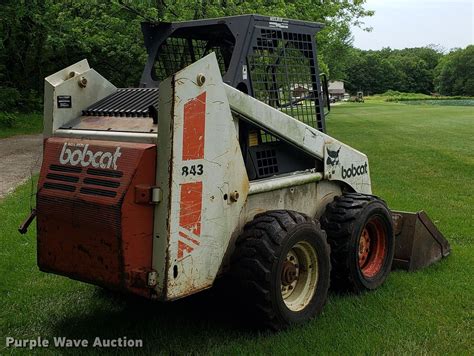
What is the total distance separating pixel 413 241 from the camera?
6.02 metres

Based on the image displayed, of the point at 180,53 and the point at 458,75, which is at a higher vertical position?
the point at 458,75

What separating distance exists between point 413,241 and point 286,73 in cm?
228

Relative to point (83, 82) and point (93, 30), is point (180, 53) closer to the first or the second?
point (83, 82)

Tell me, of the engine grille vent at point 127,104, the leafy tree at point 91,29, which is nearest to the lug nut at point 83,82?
the engine grille vent at point 127,104

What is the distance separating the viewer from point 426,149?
18.4m

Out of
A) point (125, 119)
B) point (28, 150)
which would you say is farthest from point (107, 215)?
point (28, 150)

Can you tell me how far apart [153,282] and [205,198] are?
0.65m

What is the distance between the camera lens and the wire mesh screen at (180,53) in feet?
18.2

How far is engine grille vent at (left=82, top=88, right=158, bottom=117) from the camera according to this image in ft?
14.1

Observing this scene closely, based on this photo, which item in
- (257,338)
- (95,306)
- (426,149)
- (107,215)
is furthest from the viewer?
(426,149)

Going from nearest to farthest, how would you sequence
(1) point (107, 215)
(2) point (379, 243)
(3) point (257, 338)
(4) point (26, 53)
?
(1) point (107, 215), (3) point (257, 338), (2) point (379, 243), (4) point (26, 53)

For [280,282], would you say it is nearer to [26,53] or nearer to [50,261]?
[50,261]

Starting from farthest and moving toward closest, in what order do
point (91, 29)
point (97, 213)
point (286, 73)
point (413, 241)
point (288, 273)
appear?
1. point (91, 29)
2. point (413, 241)
3. point (286, 73)
4. point (288, 273)
5. point (97, 213)

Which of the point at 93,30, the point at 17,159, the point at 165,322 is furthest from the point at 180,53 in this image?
the point at 93,30
